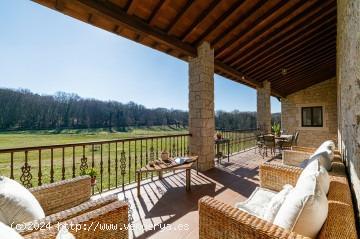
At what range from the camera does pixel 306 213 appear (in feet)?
2.84

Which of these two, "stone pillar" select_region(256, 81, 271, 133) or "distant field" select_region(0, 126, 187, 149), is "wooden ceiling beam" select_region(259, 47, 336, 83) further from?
"distant field" select_region(0, 126, 187, 149)

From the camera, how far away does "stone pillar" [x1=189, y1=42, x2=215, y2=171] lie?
4161mm

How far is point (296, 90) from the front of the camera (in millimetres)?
9352

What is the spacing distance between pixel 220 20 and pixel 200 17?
0.43 m

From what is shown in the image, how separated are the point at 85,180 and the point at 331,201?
2064 mm

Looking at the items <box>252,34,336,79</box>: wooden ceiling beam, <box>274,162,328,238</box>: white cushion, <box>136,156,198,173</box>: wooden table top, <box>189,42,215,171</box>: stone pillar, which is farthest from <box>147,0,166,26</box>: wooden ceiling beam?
<box>252,34,336,79</box>: wooden ceiling beam

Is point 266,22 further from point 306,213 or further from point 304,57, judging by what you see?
point 306,213

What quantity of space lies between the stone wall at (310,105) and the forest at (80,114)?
5359 mm

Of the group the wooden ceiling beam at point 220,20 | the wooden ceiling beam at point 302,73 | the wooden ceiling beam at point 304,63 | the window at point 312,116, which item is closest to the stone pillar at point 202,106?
the wooden ceiling beam at point 220,20

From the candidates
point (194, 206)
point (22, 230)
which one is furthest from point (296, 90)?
point (22, 230)

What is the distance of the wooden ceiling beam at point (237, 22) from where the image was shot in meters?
3.28

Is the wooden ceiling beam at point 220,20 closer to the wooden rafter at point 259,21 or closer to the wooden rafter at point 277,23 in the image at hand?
the wooden rafter at point 259,21

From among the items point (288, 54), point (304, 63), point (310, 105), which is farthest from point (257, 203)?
point (310, 105)

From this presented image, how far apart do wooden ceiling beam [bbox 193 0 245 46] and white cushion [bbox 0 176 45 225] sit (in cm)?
384
